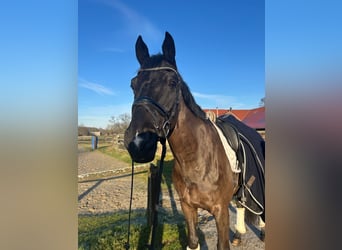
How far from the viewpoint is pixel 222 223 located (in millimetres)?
1473

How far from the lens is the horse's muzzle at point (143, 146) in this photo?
1.06 m

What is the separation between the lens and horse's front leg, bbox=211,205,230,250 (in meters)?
1.47

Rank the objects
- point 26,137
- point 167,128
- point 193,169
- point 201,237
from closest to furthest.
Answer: point 26,137, point 167,128, point 193,169, point 201,237

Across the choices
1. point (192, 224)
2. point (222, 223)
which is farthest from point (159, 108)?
point (192, 224)

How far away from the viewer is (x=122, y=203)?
2174mm

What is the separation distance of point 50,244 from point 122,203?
1510 mm

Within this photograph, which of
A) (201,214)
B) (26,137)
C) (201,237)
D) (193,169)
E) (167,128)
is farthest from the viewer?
(201,214)

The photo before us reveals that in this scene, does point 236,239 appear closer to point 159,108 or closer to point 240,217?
point 240,217

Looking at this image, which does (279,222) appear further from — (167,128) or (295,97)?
(167,128)

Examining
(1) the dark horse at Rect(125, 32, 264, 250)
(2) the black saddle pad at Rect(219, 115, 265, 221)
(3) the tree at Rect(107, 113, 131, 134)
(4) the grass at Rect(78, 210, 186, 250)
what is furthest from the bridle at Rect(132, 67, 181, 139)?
(4) the grass at Rect(78, 210, 186, 250)

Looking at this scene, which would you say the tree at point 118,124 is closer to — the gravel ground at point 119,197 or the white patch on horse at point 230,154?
the gravel ground at point 119,197

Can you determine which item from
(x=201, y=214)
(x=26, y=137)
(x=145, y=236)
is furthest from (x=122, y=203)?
(x=26, y=137)

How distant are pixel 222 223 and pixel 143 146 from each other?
2.63ft

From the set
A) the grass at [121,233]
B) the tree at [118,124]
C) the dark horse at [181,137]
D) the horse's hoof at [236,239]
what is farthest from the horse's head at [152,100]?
the horse's hoof at [236,239]
